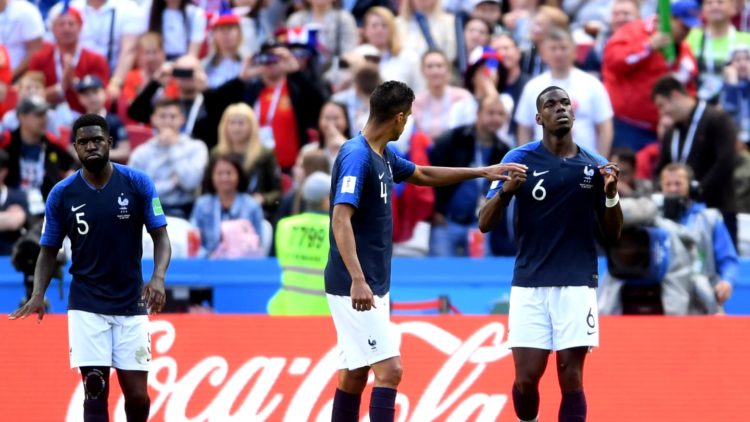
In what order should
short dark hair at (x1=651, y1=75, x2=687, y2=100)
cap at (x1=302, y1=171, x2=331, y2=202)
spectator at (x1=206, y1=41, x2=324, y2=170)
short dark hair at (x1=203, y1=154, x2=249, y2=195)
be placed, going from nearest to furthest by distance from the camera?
cap at (x1=302, y1=171, x2=331, y2=202) < short dark hair at (x1=651, y1=75, x2=687, y2=100) < short dark hair at (x1=203, y1=154, x2=249, y2=195) < spectator at (x1=206, y1=41, x2=324, y2=170)

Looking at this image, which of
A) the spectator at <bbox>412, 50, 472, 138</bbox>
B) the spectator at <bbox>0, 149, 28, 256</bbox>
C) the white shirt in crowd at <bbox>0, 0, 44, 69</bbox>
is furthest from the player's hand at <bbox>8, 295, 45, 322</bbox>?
the white shirt in crowd at <bbox>0, 0, 44, 69</bbox>

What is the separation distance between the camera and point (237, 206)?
13914mm

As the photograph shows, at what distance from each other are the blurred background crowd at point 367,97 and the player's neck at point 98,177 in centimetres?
363

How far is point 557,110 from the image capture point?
912cm

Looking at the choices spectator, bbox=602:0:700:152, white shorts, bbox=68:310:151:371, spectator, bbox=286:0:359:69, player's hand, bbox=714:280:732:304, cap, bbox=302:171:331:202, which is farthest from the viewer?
spectator, bbox=286:0:359:69

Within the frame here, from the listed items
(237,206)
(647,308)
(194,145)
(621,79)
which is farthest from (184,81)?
(647,308)

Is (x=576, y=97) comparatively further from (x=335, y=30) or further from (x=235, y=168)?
(x=235, y=168)

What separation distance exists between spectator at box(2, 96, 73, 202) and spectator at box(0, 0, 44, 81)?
2.01 meters

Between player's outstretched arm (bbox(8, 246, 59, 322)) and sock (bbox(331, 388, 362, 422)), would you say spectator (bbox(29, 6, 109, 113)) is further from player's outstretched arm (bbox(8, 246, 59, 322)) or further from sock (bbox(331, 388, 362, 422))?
sock (bbox(331, 388, 362, 422))

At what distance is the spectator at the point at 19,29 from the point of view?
16.7m

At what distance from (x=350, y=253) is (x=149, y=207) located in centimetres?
152

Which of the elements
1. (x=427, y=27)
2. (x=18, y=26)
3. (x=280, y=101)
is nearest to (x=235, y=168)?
(x=280, y=101)

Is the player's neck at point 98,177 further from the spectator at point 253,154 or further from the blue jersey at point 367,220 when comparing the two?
the spectator at point 253,154

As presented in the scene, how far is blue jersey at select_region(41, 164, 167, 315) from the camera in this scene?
9180mm
